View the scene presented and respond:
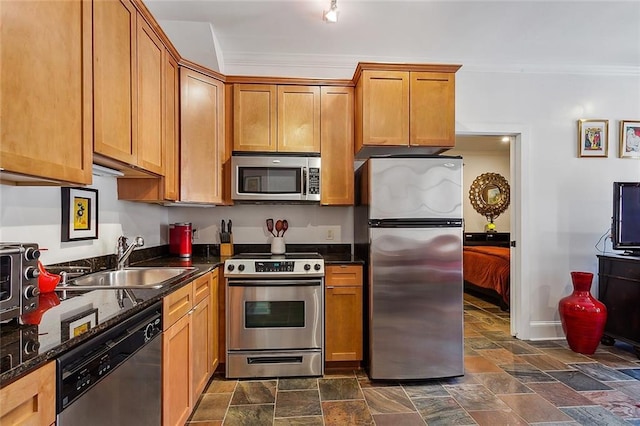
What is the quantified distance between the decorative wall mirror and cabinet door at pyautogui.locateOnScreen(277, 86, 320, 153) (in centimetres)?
533

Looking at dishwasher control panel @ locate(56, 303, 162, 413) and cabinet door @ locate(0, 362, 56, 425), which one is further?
dishwasher control panel @ locate(56, 303, 162, 413)

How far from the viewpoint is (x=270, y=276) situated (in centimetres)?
276

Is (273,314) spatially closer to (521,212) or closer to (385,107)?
(385,107)

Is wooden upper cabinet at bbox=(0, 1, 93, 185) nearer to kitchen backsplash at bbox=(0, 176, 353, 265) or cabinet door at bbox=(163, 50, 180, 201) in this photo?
kitchen backsplash at bbox=(0, 176, 353, 265)

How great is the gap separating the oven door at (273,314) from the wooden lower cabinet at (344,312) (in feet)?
0.37

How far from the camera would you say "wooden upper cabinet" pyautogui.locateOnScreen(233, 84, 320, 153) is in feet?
10.1

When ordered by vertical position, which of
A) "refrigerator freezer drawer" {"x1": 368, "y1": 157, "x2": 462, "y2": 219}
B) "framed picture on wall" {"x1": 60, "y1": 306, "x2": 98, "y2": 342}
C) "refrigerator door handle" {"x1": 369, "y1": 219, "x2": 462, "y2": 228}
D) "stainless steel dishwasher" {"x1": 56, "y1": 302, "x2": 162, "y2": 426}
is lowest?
"stainless steel dishwasher" {"x1": 56, "y1": 302, "x2": 162, "y2": 426}

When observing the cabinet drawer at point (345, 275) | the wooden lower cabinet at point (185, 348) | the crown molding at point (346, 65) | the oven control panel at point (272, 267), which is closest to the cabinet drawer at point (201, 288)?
the wooden lower cabinet at point (185, 348)

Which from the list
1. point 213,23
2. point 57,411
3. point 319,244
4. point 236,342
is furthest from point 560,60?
point 57,411

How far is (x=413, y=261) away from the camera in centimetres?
268

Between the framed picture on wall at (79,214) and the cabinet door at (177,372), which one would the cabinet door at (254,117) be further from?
the cabinet door at (177,372)

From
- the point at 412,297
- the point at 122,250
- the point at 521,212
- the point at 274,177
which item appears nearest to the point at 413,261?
the point at 412,297

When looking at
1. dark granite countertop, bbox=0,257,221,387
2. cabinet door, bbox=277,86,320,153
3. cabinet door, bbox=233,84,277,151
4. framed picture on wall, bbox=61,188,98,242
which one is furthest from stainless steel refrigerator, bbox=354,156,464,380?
framed picture on wall, bbox=61,188,98,242

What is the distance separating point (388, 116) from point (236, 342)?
7.17 ft
